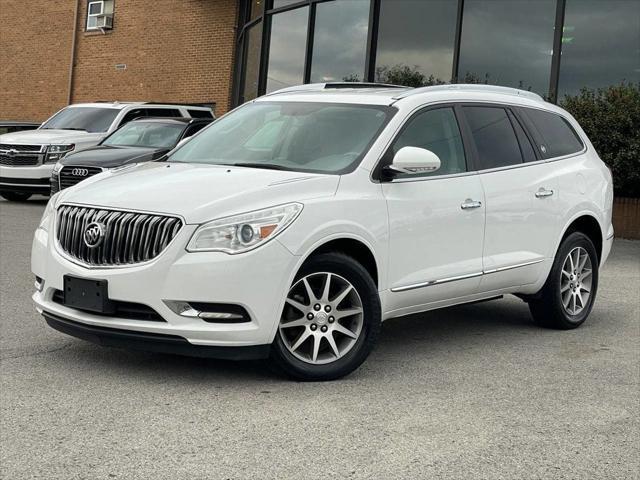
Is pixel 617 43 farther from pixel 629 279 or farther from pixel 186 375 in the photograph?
pixel 186 375

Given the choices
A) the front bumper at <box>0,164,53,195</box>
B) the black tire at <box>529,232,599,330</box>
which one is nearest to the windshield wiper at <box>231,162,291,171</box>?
the black tire at <box>529,232,599,330</box>

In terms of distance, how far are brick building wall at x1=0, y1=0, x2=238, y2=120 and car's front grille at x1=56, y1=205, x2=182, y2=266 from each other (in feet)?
54.4

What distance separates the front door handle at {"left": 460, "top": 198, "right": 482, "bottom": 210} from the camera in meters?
5.78

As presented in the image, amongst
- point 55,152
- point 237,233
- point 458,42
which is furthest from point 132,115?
point 237,233

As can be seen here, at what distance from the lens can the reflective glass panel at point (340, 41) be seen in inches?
656

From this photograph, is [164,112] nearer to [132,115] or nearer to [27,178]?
[132,115]

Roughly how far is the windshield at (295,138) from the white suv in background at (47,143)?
9194 mm

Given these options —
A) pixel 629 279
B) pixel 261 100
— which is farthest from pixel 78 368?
pixel 629 279

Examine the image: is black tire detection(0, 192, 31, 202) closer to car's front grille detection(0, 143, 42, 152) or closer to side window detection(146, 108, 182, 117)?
car's front grille detection(0, 143, 42, 152)

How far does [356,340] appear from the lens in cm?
509

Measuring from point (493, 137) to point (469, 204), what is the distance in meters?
0.76

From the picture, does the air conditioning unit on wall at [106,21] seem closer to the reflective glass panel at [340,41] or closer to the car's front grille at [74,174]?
the reflective glass panel at [340,41]

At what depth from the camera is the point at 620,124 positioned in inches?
497

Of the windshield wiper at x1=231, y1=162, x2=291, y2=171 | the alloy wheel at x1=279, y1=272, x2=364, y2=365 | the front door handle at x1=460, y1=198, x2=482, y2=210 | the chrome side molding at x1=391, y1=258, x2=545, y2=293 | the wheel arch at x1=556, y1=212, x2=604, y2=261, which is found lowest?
the alloy wheel at x1=279, y1=272, x2=364, y2=365
